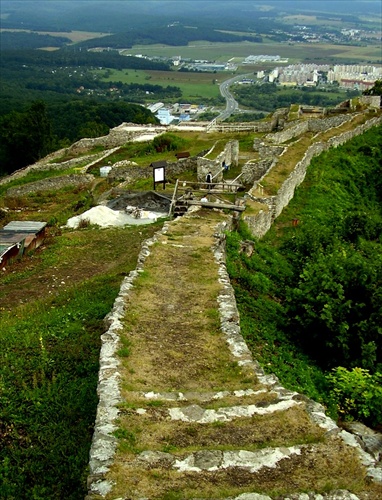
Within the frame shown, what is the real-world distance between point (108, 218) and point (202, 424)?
15116mm

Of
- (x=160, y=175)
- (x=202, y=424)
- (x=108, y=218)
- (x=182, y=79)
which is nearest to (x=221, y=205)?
(x=108, y=218)

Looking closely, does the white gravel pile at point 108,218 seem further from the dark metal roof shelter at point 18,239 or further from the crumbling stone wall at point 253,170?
the crumbling stone wall at point 253,170

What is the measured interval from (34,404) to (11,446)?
849 millimetres

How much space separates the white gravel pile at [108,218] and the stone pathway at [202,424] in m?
11.1

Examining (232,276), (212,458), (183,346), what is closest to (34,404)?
(183,346)

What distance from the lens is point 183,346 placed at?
8.93 meters

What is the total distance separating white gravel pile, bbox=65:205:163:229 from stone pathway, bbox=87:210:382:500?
11.1 m

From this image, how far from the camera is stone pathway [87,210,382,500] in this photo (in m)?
5.98

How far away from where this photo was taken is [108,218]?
21453 mm

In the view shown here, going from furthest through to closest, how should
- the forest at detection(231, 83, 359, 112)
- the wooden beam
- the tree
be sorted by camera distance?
the forest at detection(231, 83, 359, 112), the tree, the wooden beam

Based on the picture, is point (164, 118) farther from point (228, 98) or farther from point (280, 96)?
point (228, 98)

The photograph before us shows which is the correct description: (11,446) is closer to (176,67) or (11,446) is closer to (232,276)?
(232,276)

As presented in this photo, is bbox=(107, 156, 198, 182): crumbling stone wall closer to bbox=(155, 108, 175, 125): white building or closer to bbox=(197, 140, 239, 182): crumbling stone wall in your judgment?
bbox=(197, 140, 239, 182): crumbling stone wall

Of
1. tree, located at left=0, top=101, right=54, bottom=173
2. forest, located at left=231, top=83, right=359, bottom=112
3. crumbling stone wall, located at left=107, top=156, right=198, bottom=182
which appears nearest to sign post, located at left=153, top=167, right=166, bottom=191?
crumbling stone wall, located at left=107, top=156, right=198, bottom=182
